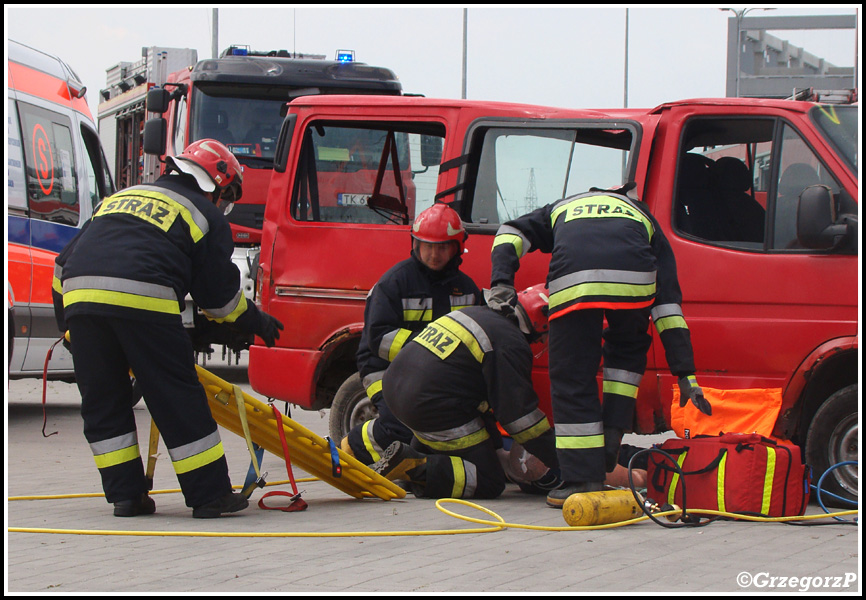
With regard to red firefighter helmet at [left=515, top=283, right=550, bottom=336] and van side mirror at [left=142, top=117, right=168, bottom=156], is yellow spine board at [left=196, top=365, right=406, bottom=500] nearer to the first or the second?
red firefighter helmet at [left=515, top=283, right=550, bottom=336]

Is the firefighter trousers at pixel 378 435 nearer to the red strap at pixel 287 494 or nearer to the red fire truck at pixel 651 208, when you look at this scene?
the red fire truck at pixel 651 208

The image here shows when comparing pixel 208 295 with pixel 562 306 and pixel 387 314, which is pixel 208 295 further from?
pixel 562 306

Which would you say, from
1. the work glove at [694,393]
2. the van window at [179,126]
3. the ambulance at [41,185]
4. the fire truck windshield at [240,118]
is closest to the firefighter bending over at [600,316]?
the work glove at [694,393]

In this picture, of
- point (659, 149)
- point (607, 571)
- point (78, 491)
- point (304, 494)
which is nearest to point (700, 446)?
point (607, 571)

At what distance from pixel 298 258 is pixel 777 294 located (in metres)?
2.90

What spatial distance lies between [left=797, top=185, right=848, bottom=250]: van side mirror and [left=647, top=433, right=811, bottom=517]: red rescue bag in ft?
3.61

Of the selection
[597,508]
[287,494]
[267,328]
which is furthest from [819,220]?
[287,494]

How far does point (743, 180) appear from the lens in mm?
5715

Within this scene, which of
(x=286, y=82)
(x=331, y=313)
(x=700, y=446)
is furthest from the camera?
(x=286, y=82)

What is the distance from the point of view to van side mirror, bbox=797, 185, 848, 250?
512 cm

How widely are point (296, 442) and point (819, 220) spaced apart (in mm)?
2979

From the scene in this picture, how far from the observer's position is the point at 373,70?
12461 mm

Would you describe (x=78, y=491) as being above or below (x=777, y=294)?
below

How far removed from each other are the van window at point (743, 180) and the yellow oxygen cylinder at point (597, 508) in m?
1.67
